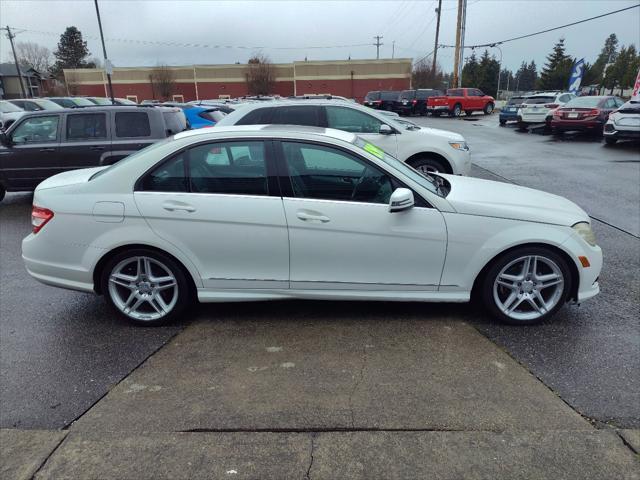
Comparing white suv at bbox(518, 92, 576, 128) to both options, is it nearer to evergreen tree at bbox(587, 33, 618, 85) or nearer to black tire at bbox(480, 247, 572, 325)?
black tire at bbox(480, 247, 572, 325)

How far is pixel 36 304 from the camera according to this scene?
4652mm

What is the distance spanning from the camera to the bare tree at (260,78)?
198 feet

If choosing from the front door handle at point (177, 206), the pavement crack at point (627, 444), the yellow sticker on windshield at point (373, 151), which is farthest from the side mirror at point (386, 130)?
the pavement crack at point (627, 444)

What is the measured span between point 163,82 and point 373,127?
197 feet

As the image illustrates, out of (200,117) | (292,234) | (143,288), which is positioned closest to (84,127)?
(200,117)

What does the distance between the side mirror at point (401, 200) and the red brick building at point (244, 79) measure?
189 ft

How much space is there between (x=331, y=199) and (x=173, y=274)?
1.45m

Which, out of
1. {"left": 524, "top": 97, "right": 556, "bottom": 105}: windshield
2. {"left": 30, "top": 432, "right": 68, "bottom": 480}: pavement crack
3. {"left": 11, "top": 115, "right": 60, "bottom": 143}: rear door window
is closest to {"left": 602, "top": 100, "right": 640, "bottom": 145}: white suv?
{"left": 524, "top": 97, "right": 556, "bottom": 105}: windshield

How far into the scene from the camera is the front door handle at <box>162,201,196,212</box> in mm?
3844

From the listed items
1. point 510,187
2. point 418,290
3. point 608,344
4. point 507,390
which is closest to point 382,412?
point 507,390

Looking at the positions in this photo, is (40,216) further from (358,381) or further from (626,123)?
(626,123)

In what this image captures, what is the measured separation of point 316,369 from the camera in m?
3.36

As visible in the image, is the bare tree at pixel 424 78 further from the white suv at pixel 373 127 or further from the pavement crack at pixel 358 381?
the pavement crack at pixel 358 381

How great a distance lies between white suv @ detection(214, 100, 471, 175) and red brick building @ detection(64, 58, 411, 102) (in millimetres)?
52441
